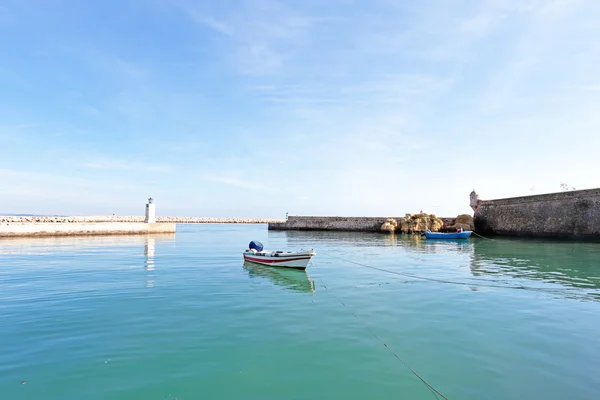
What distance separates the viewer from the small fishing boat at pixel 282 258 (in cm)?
1535

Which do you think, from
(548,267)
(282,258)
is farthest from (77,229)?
(548,267)

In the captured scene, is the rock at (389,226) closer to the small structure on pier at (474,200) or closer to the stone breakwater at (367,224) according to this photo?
the stone breakwater at (367,224)

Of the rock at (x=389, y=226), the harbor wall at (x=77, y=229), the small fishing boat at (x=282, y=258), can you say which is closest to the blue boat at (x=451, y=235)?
the rock at (x=389, y=226)

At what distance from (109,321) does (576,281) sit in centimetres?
1574

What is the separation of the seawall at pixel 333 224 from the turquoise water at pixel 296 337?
38.4m

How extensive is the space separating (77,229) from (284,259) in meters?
31.0

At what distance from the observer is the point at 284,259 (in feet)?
52.5

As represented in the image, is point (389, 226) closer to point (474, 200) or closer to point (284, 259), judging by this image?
point (474, 200)

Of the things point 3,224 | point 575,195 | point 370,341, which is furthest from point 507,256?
point 3,224

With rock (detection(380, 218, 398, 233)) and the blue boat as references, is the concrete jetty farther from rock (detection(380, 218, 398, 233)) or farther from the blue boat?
the blue boat

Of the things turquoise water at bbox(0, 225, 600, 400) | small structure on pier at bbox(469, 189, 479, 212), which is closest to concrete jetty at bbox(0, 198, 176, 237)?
turquoise water at bbox(0, 225, 600, 400)

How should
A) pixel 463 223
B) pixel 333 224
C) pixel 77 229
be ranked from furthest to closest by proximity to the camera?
1. pixel 333 224
2. pixel 463 223
3. pixel 77 229

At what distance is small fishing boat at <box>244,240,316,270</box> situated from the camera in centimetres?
1535

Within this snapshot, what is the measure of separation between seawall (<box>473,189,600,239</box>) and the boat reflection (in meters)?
28.4
